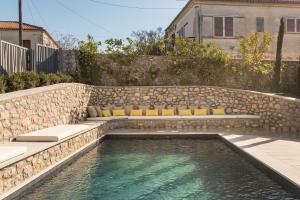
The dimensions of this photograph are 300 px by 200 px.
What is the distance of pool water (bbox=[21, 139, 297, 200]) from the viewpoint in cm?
690

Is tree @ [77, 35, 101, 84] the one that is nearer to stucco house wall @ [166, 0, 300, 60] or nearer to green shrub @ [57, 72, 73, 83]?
green shrub @ [57, 72, 73, 83]

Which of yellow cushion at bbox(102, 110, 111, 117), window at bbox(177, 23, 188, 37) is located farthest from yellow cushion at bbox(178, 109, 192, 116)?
window at bbox(177, 23, 188, 37)

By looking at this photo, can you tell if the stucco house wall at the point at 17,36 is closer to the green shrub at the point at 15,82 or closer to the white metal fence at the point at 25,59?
the white metal fence at the point at 25,59

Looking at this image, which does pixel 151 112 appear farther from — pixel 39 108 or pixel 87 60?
pixel 39 108

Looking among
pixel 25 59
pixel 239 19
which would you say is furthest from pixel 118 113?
pixel 239 19

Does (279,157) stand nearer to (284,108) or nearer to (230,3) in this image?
(284,108)

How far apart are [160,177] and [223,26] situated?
1829cm

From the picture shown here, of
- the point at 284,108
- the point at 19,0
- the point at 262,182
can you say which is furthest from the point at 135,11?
the point at 262,182

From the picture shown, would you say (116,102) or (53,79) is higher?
(53,79)

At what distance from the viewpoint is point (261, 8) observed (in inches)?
981

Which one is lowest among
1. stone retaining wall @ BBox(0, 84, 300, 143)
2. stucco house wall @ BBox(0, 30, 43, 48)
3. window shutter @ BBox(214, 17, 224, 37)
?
stone retaining wall @ BBox(0, 84, 300, 143)

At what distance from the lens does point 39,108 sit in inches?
448

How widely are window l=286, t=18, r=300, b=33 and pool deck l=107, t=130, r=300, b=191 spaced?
48.9 ft

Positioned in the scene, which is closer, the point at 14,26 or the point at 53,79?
the point at 53,79
